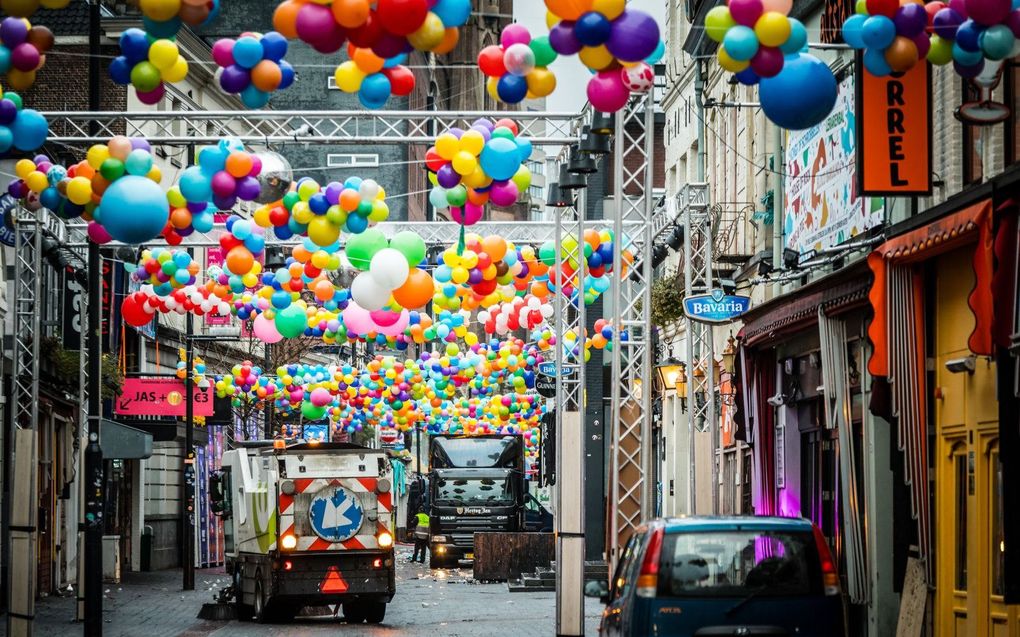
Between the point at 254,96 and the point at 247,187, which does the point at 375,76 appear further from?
the point at 247,187

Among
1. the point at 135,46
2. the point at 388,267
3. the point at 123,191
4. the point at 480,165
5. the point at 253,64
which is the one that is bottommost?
the point at 388,267

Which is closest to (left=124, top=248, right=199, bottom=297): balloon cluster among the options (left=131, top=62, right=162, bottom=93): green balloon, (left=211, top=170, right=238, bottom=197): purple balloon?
(left=211, top=170, right=238, bottom=197): purple balloon

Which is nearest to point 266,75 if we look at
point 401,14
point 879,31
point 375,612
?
point 401,14

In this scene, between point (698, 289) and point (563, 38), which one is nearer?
point (563, 38)

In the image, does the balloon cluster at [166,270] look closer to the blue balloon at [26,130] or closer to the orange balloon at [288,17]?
the blue balloon at [26,130]

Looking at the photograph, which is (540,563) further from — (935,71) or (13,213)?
(935,71)

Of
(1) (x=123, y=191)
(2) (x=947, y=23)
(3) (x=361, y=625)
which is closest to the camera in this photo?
(2) (x=947, y=23)

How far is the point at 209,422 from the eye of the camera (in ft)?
142

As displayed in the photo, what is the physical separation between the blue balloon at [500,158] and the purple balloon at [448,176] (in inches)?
13.9

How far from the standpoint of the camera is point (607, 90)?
42.1 ft

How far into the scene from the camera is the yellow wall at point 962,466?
16.7 meters

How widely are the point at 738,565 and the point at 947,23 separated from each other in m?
4.13

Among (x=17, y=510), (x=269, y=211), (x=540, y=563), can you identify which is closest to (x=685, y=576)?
(x=269, y=211)

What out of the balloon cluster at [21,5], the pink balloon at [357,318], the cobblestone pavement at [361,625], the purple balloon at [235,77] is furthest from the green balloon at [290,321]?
the balloon cluster at [21,5]
